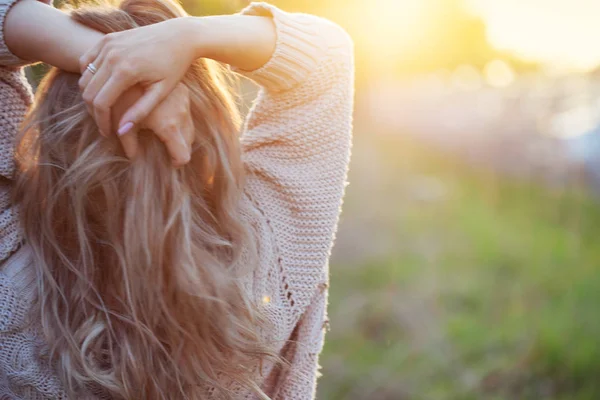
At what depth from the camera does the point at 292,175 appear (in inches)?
Result: 51.3

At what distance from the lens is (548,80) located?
891cm

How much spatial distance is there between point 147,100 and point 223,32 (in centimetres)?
26

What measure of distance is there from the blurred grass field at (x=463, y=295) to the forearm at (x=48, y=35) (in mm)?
2492

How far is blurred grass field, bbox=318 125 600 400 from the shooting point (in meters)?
3.14

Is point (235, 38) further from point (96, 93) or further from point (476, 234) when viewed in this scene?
point (476, 234)

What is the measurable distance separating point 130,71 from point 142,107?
0.22 ft

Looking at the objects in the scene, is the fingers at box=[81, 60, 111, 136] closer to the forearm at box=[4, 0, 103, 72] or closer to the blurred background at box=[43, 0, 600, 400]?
the forearm at box=[4, 0, 103, 72]

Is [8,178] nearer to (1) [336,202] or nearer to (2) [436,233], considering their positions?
(1) [336,202]

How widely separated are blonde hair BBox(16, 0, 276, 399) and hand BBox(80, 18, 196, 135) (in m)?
0.08

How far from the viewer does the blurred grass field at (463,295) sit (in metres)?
3.14

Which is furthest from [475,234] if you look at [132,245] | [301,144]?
[132,245]

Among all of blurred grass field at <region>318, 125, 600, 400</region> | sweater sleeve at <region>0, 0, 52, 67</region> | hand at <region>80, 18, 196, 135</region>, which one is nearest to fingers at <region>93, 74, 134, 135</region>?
hand at <region>80, 18, 196, 135</region>

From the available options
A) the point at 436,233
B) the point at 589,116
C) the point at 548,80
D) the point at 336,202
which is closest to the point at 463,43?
the point at 548,80

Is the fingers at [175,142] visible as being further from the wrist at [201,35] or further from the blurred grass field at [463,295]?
the blurred grass field at [463,295]
